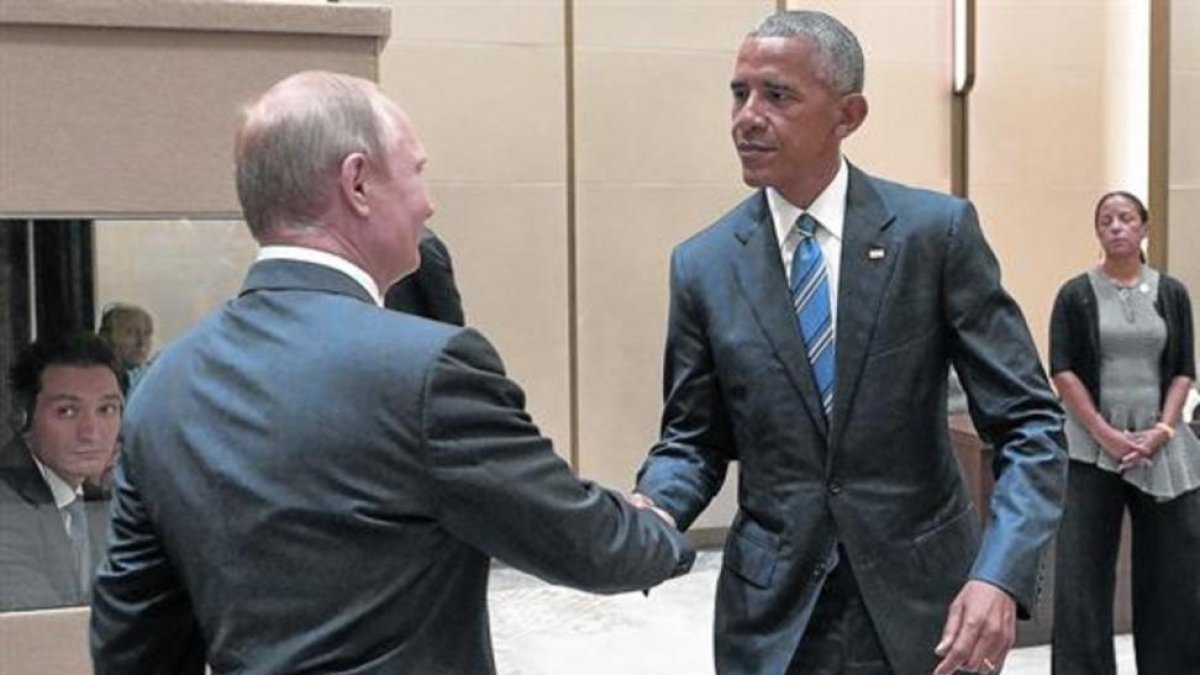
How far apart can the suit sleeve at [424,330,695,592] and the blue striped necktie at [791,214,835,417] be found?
69cm

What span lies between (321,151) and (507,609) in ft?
18.2

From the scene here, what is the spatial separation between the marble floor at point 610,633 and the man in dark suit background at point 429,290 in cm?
250

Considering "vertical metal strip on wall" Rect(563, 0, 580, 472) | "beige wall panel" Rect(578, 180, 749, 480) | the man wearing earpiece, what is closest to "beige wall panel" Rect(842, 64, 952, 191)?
"beige wall panel" Rect(578, 180, 749, 480)

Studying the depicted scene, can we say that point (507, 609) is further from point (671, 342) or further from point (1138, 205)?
point (671, 342)

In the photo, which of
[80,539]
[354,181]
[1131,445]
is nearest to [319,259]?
[354,181]

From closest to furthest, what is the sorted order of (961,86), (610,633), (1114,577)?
(1114,577) → (610,633) → (961,86)

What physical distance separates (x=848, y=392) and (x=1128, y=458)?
3.05 m

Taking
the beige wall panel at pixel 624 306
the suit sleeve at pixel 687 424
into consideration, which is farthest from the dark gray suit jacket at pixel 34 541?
the beige wall panel at pixel 624 306

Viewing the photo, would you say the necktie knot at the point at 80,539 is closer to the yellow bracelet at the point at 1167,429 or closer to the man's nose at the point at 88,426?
the man's nose at the point at 88,426

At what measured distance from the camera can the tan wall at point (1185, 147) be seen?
28.5 ft

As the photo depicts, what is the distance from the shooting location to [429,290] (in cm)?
358

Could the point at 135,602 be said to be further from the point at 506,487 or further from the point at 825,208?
the point at 825,208

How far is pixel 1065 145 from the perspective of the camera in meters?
8.96

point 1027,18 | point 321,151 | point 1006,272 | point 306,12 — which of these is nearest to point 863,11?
point 1027,18
